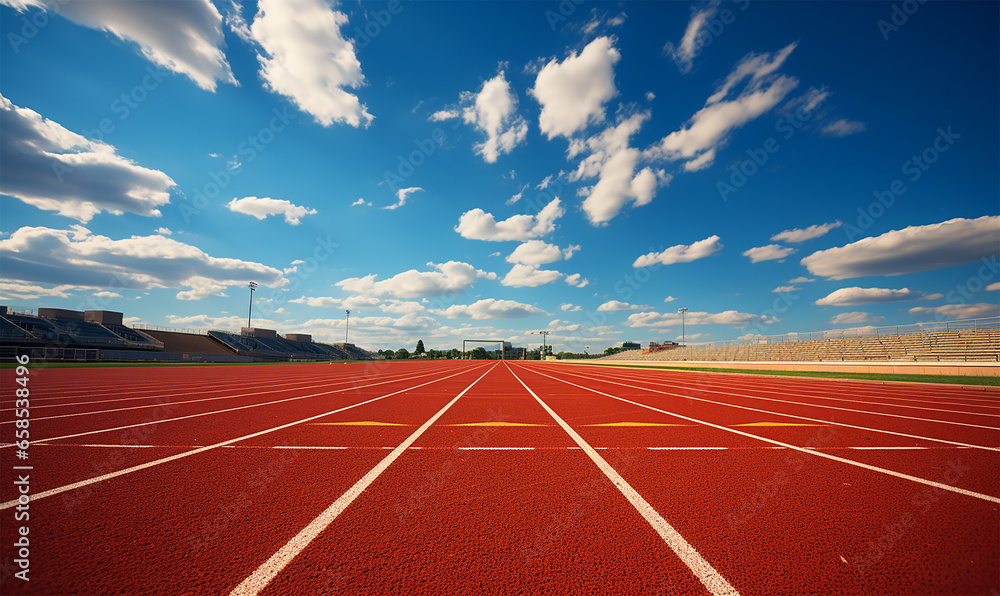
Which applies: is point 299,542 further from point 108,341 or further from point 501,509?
point 108,341

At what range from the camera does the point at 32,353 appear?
27844 mm

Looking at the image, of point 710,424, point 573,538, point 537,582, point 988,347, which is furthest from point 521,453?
point 988,347

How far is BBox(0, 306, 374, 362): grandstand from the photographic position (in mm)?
32519

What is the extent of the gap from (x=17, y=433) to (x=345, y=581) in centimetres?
693

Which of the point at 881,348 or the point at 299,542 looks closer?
the point at 299,542

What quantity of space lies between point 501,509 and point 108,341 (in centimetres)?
5908

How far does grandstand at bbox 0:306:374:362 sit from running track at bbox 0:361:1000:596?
118 feet

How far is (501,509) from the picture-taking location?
121 inches

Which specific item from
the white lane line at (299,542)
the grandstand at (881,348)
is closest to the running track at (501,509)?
the white lane line at (299,542)

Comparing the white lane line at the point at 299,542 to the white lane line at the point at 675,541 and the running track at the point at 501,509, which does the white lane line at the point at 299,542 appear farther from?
the white lane line at the point at 675,541

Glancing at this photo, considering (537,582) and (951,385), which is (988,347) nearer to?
(951,385)

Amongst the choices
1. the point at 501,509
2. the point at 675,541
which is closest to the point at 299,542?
the point at 501,509

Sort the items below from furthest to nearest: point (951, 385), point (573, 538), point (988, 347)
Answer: point (988, 347), point (951, 385), point (573, 538)

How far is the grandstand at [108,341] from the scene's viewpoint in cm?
3252
